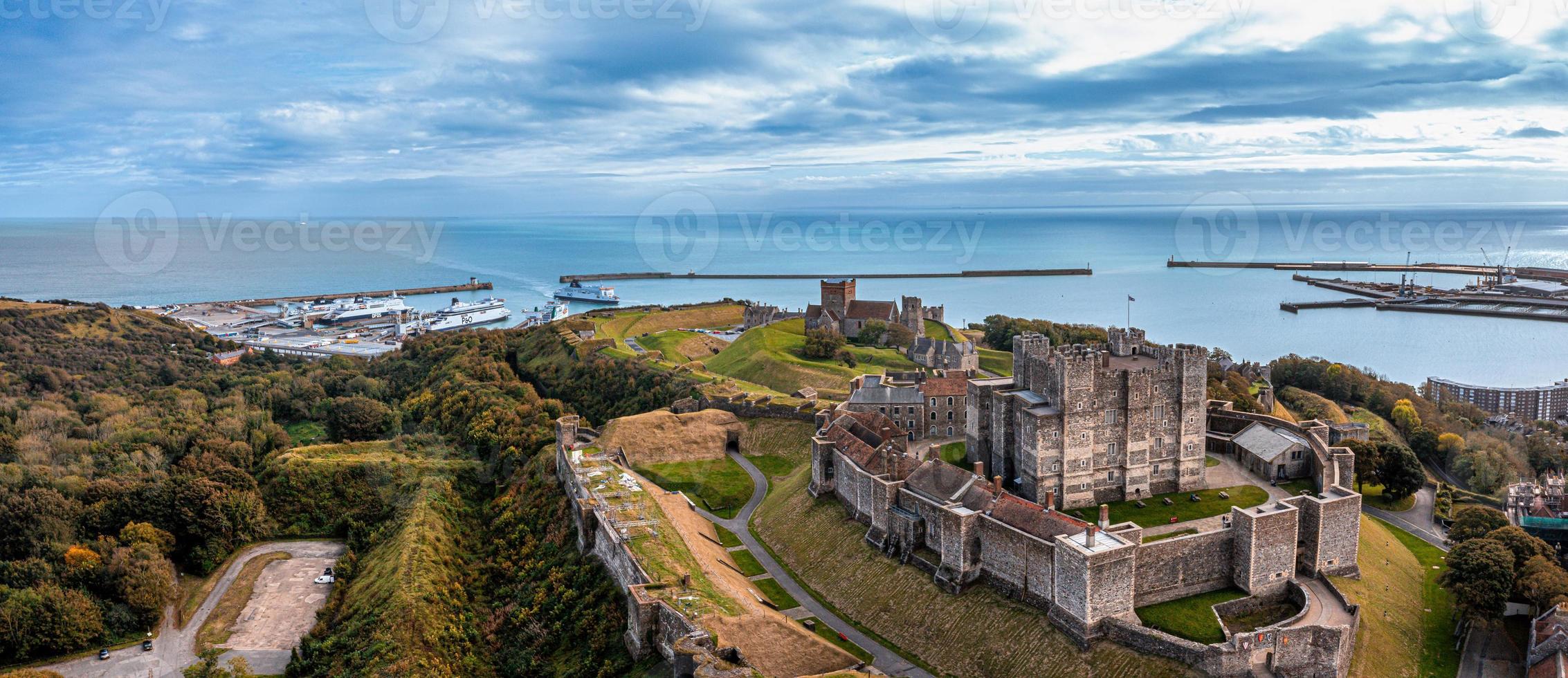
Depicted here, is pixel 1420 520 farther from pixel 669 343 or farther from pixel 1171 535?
pixel 669 343

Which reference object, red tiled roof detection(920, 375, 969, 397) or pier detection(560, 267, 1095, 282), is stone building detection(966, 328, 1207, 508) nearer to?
red tiled roof detection(920, 375, 969, 397)

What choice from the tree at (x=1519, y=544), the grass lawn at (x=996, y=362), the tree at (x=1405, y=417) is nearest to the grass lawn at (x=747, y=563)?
the tree at (x=1519, y=544)

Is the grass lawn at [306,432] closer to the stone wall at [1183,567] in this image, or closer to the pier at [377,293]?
the stone wall at [1183,567]

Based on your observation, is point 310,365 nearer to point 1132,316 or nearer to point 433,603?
point 433,603

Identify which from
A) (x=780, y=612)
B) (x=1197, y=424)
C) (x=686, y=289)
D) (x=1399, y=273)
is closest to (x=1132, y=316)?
(x=686, y=289)

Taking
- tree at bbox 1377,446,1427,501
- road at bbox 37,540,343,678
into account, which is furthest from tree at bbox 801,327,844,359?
road at bbox 37,540,343,678

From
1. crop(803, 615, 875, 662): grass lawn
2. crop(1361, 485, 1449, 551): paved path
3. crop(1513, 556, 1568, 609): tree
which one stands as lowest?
crop(1361, 485, 1449, 551): paved path

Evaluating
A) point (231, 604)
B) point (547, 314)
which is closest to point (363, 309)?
point (547, 314)
